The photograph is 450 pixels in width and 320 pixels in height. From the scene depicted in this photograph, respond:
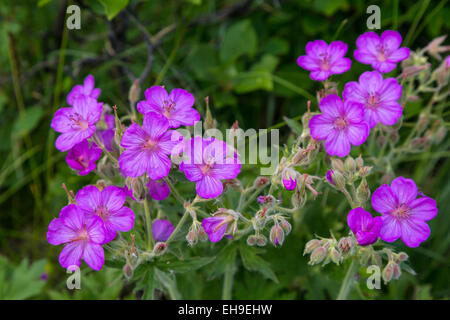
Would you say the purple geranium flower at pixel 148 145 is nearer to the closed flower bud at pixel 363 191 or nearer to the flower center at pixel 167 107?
the flower center at pixel 167 107

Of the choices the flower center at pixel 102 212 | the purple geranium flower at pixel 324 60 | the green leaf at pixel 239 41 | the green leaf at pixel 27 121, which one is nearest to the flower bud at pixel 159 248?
the flower center at pixel 102 212

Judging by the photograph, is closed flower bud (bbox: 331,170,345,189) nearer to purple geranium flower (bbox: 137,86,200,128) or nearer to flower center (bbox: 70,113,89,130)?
purple geranium flower (bbox: 137,86,200,128)

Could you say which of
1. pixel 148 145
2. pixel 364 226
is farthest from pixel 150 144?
pixel 364 226

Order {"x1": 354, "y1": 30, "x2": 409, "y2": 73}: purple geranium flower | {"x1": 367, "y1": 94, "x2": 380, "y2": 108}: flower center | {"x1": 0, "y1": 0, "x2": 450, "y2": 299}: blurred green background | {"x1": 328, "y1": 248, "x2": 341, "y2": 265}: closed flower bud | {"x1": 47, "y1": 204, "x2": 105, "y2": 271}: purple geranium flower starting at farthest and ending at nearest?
{"x1": 0, "y1": 0, "x2": 450, "y2": 299}: blurred green background
{"x1": 354, "y1": 30, "x2": 409, "y2": 73}: purple geranium flower
{"x1": 367, "y1": 94, "x2": 380, "y2": 108}: flower center
{"x1": 328, "y1": 248, "x2": 341, "y2": 265}: closed flower bud
{"x1": 47, "y1": 204, "x2": 105, "y2": 271}: purple geranium flower

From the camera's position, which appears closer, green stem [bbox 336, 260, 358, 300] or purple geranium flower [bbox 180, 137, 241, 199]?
purple geranium flower [bbox 180, 137, 241, 199]

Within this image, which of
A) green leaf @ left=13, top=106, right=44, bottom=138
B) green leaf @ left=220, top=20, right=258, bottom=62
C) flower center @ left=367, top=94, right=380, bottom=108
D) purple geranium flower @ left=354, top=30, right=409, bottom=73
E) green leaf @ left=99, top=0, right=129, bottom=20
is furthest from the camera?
green leaf @ left=13, top=106, right=44, bottom=138

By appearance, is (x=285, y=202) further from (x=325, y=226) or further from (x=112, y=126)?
(x=112, y=126)

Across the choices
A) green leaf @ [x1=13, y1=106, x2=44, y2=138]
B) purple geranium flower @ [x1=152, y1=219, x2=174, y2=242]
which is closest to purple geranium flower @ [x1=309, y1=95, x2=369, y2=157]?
purple geranium flower @ [x1=152, y1=219, x2=174, y2=242]

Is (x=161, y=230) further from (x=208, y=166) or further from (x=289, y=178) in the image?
(x=289, y=178)
